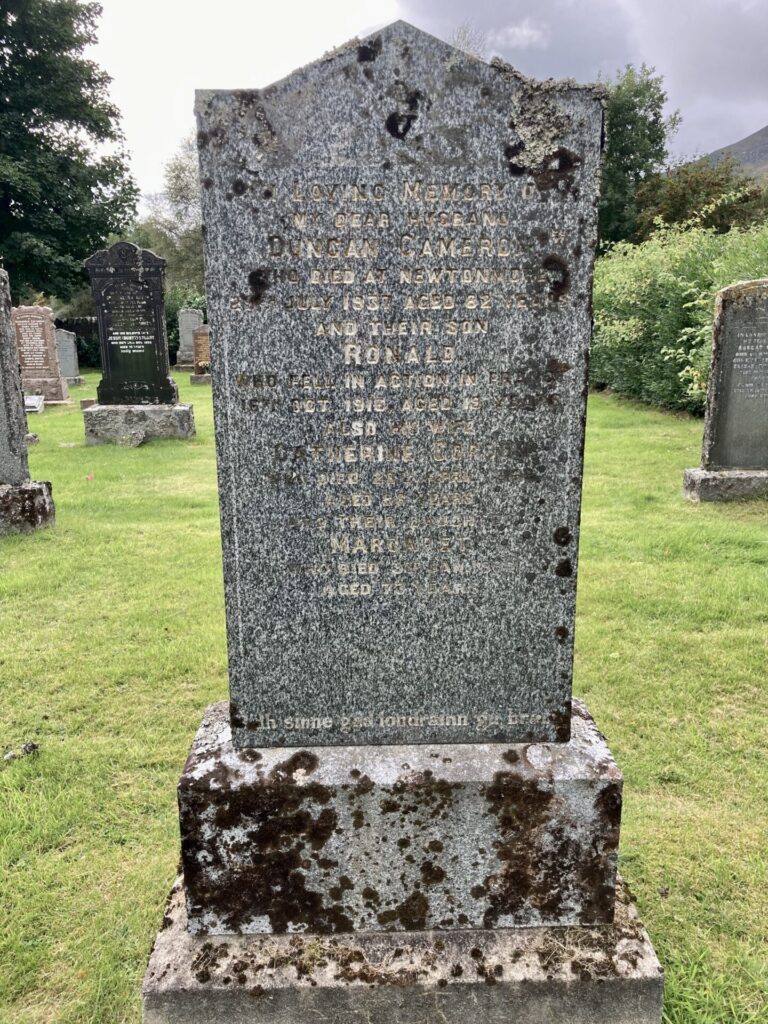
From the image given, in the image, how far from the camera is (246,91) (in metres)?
1.79

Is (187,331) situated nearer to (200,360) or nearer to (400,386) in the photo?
(200,360)

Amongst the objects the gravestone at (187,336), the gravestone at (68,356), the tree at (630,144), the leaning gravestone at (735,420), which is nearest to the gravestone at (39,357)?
the gravestone at (68,356)

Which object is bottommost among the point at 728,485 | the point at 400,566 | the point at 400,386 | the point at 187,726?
the point at 187,726

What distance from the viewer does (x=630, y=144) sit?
33.7 metres

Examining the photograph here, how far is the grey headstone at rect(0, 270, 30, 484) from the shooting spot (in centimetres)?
641

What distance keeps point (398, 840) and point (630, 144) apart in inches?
1498

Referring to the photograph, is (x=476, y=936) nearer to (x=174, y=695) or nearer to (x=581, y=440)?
(x=581, y=440)

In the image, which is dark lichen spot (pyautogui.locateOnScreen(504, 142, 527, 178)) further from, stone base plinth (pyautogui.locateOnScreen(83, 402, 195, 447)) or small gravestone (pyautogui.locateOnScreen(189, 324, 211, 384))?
small gravestone (pyautogui.locateOnScreen(189, 324, 211, 384))

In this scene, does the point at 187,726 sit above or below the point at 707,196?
below

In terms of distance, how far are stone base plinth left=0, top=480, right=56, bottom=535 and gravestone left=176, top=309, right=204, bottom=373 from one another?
58.3 feet

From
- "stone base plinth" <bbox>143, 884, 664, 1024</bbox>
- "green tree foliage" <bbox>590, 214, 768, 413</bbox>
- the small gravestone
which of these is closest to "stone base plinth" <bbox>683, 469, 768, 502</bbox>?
"green tree foliage" <bbox>590, 214, 768, 413</bbox>

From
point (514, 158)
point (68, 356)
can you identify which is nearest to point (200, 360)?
point (68, 356)

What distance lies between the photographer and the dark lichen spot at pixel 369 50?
1.77m

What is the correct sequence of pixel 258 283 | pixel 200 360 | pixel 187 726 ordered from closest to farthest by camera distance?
1. pixel 258 283
2. pixel 187 726
3. pixel 200 360
